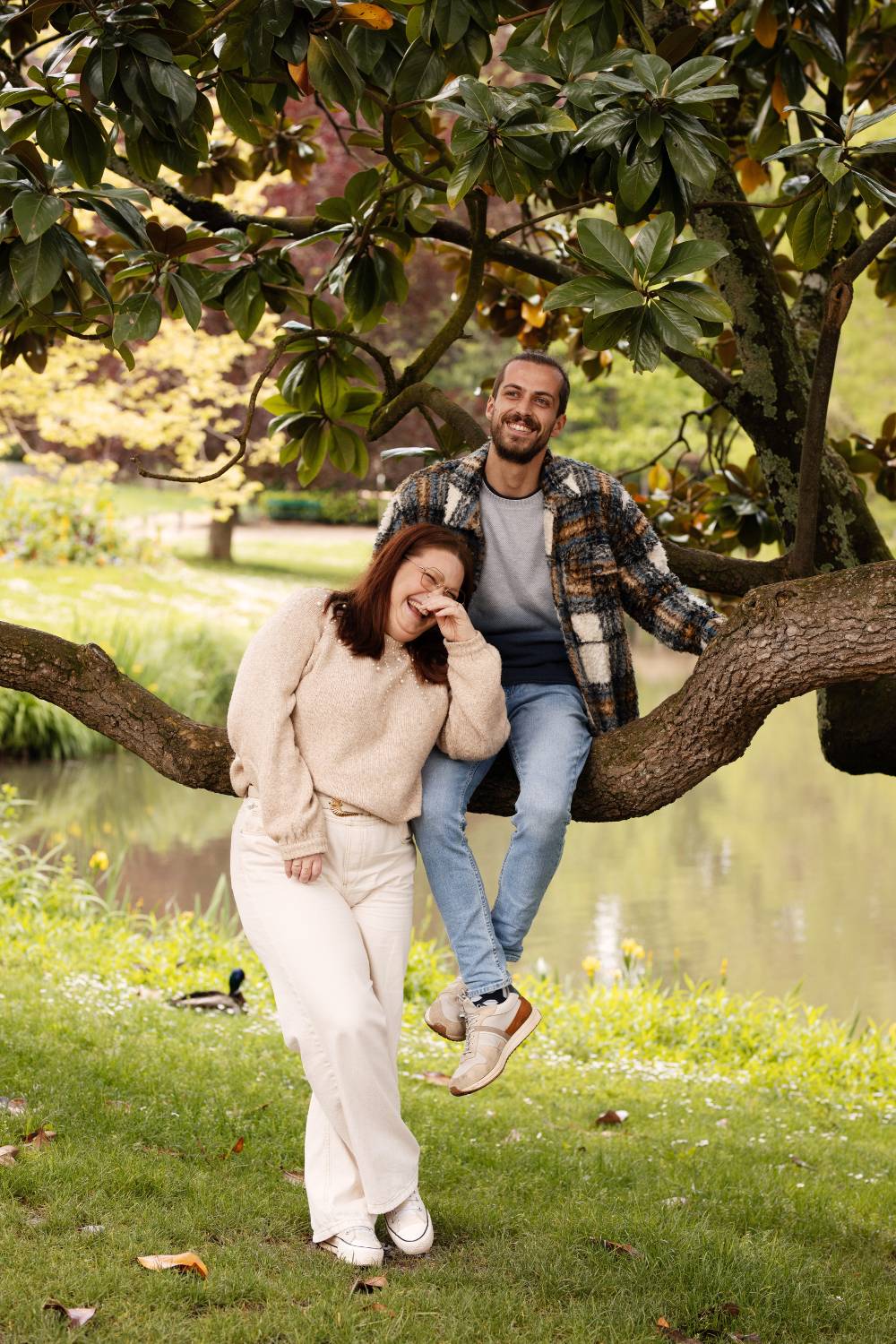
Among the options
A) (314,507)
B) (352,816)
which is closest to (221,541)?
(314,507)

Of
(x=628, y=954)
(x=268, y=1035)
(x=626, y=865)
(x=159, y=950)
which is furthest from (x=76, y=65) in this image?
(x=626, y=865)

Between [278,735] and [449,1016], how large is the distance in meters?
0.75

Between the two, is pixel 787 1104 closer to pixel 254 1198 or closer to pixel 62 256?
pixel 254 1198

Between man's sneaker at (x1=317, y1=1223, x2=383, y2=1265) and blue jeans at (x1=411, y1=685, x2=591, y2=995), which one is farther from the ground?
blue jeans at (x1=411, y1=685, x2=591, y2=995)

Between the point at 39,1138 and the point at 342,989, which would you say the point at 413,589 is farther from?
the point at 39,1138

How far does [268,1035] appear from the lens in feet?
15.9

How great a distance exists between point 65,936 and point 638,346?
4.52 meters

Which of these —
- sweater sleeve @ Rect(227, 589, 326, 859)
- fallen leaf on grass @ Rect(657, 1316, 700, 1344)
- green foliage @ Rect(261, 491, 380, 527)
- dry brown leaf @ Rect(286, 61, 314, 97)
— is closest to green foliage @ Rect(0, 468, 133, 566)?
green foliage @ Rect(261, 491, 380, 527)

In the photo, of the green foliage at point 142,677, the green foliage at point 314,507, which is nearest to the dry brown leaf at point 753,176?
the green foliage at point 142,677

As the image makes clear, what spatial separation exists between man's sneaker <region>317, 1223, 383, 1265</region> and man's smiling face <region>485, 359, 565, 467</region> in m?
1.75

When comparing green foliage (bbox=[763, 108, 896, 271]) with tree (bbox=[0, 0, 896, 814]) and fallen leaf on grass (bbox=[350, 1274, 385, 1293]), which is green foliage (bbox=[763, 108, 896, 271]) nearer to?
tree (bbox=[0, 0, 896, 814])

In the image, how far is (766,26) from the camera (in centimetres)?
361

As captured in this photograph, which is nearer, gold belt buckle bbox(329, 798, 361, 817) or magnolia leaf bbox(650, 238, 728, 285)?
magnolia leaf bbox(650, 238, 728, 285)

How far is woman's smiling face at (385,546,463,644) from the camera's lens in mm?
2967
